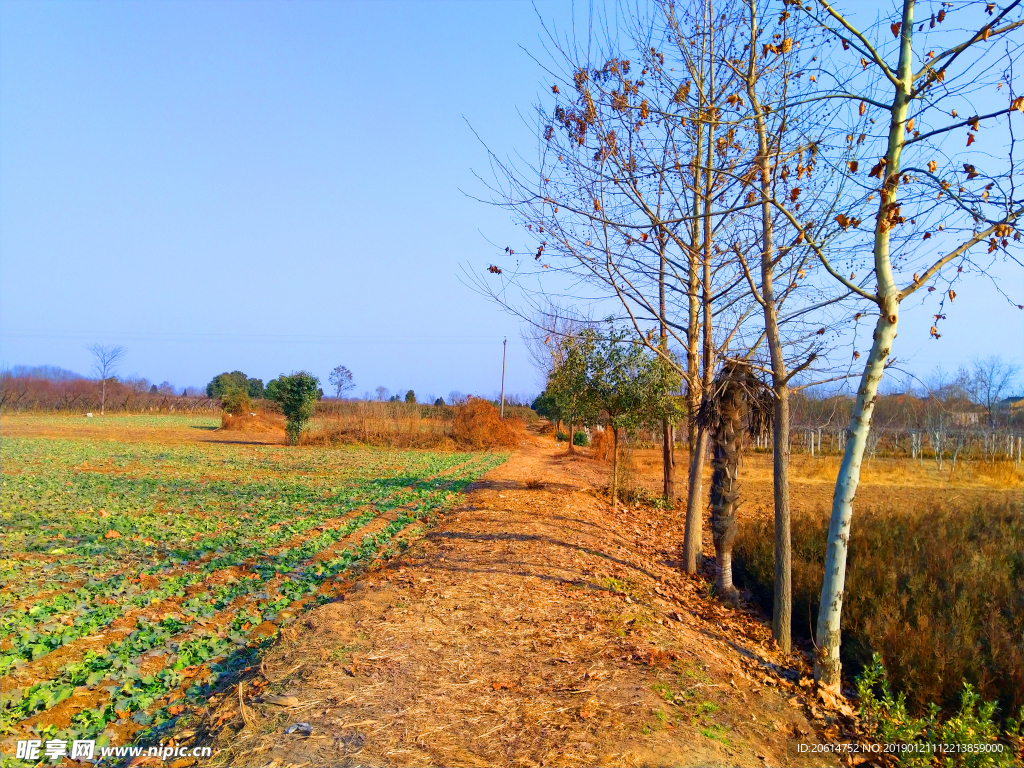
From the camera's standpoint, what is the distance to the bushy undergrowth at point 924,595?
5.76 meters

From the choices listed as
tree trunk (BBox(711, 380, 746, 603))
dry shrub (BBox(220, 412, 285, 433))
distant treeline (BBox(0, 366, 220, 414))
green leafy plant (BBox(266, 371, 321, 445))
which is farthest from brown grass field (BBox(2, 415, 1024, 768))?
distant treeline (BBox(0, 366, 220, 414))

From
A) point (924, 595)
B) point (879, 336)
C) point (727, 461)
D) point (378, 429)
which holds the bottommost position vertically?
point (924, 595)

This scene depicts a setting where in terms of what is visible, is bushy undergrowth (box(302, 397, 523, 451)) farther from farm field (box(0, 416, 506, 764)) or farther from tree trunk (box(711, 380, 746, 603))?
tree trunk (box(711, 380, 746, 603))

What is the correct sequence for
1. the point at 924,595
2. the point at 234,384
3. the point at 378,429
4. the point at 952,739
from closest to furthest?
the point at 952,739
the point at 924,595
the point at 378,429
the point at 234,384

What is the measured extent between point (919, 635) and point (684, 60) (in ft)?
21.7

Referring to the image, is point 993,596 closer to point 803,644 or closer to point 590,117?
point 803,644

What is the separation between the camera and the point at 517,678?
185 inches

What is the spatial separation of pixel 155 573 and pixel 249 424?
126 feet

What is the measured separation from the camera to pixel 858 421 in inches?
189

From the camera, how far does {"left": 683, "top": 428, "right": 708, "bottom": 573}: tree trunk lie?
28.5 feet

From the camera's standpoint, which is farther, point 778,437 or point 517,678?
point 778,437

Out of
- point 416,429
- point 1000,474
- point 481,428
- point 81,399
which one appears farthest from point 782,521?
point 81,399

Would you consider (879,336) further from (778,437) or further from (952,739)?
(952,739)

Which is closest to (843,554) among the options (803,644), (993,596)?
(803,644)
